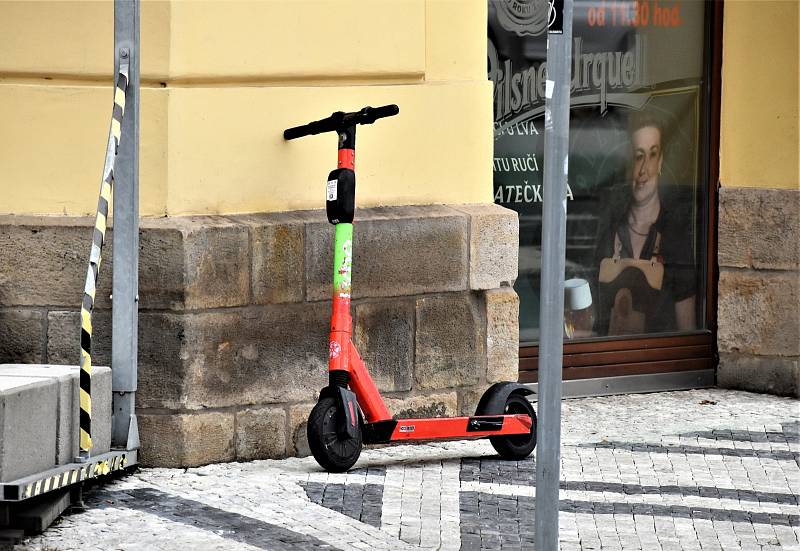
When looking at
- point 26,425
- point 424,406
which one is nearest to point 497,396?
point 424,406

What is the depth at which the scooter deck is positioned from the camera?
245 inches

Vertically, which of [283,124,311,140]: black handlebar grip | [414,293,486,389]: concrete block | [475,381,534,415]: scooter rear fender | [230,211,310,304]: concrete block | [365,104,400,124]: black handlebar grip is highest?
[365,104,400,124]: black handlebar grip

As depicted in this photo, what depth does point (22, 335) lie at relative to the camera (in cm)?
629

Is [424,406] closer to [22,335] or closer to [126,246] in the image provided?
[126,246]

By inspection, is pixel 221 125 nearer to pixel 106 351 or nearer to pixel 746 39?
pixel 106 351

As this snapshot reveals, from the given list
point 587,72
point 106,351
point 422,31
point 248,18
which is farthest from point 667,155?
point 106,351

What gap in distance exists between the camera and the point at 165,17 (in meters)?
6.27

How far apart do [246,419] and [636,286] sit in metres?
3.25

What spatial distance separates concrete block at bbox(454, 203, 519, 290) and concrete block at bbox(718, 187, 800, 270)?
2132 mm

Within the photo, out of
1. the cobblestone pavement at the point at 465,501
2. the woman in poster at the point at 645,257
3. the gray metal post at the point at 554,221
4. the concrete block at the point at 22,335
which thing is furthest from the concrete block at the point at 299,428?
the woman in poster at the point at 645,257

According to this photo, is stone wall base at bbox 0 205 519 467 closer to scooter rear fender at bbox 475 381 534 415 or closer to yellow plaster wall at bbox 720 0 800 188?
scooter rear fender at bbox 475 381 534 415

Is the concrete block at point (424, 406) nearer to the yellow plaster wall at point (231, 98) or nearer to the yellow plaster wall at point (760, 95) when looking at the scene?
the yellow plaster wall at point (231, 98)

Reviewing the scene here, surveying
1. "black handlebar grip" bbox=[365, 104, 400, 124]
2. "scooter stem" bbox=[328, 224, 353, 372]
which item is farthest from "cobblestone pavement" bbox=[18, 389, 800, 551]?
"black handlebar grip" bbox=[365, 104, 400, 124]

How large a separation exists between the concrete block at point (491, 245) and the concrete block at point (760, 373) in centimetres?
226
